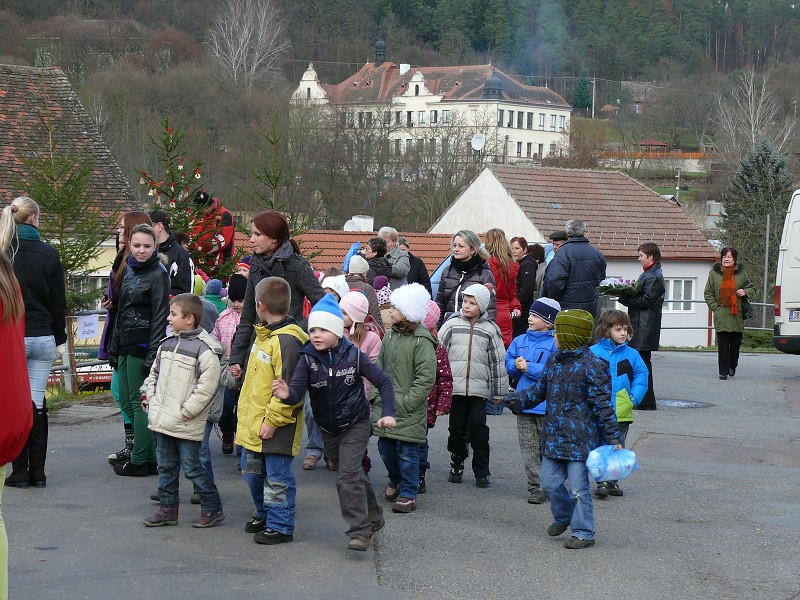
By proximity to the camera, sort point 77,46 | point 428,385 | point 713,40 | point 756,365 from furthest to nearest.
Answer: point 713,40, point 77,46, point 756,365, point 428,385

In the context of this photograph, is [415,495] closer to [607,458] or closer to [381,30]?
[607,458]

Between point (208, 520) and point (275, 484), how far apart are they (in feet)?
2.28

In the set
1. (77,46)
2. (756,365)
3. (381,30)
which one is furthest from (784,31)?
(756,365)

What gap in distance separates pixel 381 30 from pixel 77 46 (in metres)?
57.4

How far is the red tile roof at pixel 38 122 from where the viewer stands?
30422mm

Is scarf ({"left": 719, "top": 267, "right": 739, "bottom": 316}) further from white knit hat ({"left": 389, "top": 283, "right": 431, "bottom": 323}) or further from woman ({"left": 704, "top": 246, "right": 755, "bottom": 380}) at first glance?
white knit hat ({"left": 389, "top": 283, "right": 431, "bottom": 323})

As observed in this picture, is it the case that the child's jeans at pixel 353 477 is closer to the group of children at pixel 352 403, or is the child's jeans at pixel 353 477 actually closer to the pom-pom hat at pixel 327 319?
the group of children at pixel 352 403

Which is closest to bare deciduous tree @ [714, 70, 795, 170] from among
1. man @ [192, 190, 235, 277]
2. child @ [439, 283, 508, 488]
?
man @ [192, 190, 235, 277]

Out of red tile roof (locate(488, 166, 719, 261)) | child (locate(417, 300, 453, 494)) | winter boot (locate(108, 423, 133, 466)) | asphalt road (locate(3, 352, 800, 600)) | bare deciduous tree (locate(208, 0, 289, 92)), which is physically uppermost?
bare deciduous tree (locate(208, 0, 289, 92))

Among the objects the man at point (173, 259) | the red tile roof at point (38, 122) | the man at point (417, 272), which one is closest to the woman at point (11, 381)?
the man at point (173, 259)

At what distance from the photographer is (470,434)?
880 cm

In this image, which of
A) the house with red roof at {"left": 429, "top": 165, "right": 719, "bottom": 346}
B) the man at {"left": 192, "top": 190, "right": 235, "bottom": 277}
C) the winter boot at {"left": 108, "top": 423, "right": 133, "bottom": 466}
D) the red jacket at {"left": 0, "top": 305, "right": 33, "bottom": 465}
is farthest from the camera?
the house with red roof at {"left": 429, "top": 165, "right": 719, "bottom": 346}

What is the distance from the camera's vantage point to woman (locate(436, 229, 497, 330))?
1034cm

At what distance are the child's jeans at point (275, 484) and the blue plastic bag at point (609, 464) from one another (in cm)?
179
